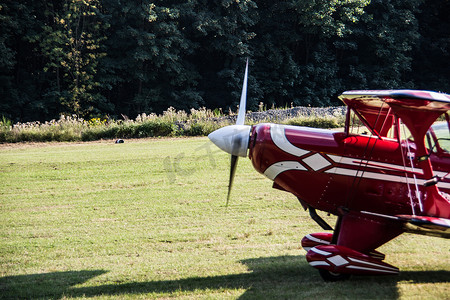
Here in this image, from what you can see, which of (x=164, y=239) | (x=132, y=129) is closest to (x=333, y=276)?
(x=164, y=239)

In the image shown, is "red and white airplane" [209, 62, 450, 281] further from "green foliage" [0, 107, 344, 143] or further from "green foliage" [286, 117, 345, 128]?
"green foliage" [0, 107, 344, 143]

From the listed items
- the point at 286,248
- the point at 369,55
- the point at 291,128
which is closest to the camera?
the point at 291,128

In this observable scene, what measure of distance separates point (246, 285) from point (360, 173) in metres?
2.12

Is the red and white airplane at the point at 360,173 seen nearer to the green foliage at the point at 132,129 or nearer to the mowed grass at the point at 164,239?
the mowed grass at the point at 164,239

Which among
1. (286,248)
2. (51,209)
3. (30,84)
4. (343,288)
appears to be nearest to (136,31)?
(30,84)

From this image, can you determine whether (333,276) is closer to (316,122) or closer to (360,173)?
(360,173)

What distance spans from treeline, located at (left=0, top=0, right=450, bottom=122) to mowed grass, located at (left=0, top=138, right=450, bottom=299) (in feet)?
49.0

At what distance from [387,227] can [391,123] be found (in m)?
1.59

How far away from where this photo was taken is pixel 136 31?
27875 mm

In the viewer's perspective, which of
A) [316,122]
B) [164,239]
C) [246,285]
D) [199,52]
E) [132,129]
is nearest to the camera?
[246,285]

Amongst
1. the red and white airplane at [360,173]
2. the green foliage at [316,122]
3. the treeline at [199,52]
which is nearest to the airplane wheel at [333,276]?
the red and white airplane at [360,173]

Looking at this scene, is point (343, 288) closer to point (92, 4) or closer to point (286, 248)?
point (286, 248)

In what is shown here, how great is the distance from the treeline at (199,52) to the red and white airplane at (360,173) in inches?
902

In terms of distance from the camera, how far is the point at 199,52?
109ft
